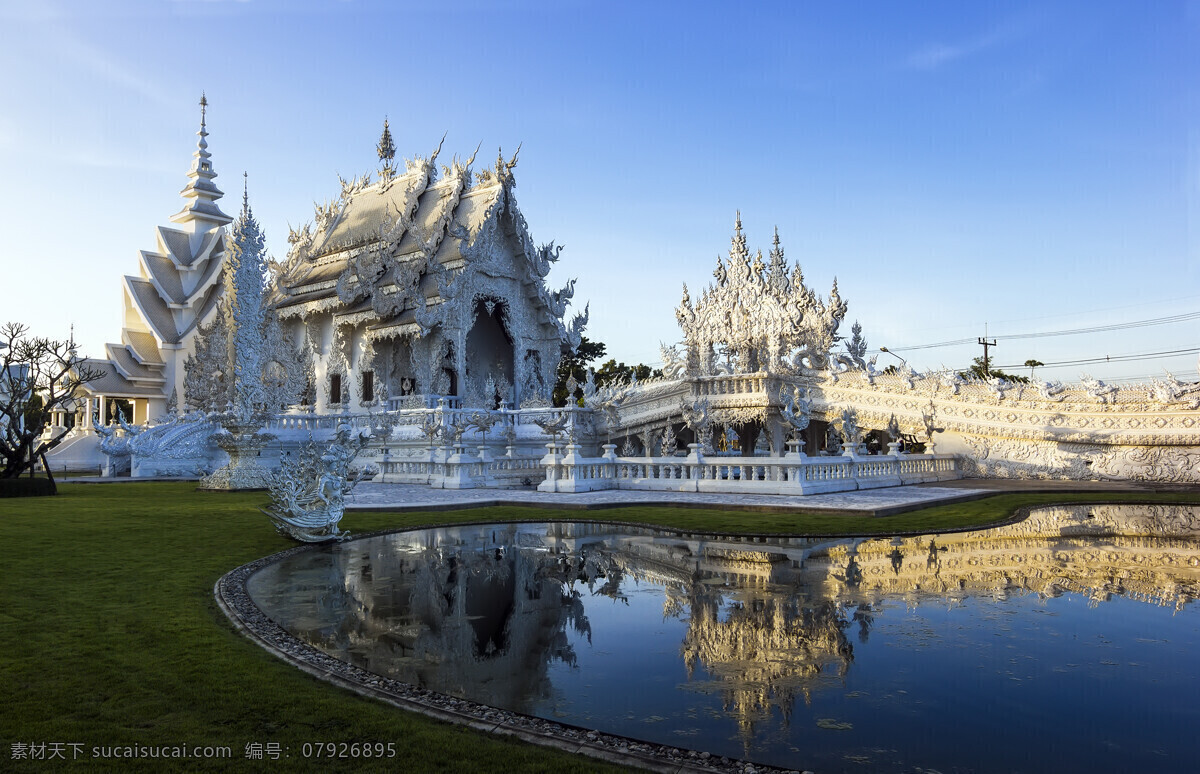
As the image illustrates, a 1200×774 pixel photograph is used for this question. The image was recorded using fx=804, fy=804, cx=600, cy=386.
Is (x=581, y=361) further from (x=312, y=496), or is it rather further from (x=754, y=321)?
(x=312, y=496)

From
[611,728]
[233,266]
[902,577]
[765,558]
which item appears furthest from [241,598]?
[233,266]

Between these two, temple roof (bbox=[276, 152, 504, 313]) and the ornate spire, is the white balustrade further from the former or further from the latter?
the ornate spire

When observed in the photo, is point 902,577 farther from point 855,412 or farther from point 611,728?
point 855,412

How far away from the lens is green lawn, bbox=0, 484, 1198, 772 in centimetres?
351

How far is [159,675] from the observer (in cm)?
446

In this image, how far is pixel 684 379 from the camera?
25.4 metres

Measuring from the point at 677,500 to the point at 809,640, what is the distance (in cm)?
910

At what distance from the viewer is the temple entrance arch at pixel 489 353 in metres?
28.6

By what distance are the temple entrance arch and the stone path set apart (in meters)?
12.0

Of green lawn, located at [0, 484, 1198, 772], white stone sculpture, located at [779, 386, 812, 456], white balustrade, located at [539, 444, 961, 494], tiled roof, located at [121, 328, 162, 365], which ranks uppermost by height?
tiled roof, located at [121, 328, 162, 365]

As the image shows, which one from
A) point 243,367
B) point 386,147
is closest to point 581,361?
point 386,147

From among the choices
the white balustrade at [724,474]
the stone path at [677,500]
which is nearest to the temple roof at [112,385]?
the stone path at [677,500]

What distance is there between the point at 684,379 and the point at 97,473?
70.9 feet

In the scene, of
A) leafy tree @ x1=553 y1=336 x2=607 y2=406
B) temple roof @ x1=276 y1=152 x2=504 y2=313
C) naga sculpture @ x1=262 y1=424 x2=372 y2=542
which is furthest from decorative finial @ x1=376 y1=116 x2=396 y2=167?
naga sculpture @ x1=262 y1=424 x2=372 y2=542
